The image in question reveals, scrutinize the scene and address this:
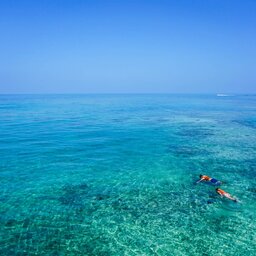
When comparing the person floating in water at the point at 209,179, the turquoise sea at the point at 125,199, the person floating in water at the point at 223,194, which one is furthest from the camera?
the person floating in water at the point at 209,179

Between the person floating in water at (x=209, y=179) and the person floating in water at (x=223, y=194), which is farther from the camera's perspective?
the person floating in water at (x=209, y=179)

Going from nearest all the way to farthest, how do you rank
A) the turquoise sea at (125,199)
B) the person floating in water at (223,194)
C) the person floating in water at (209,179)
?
the turquoise sea at (125,199), the person floating in water at (223,194), the person floating in water at (209,179)

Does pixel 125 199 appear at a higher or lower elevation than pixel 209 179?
lower

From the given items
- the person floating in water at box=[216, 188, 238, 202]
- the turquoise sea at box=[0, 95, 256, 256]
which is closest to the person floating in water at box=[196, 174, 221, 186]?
the turquoise sea at box=[0, 95, 256, 256]

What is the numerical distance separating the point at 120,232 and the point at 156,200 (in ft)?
10.2

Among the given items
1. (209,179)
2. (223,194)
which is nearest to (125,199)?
(223,194)

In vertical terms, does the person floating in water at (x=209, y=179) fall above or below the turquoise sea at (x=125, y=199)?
above

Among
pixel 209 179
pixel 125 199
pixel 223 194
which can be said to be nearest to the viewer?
pixel 125 199

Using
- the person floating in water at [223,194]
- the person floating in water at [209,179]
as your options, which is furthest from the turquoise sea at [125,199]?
the person floating in water at [209,179]

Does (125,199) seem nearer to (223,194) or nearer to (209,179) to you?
(223,194)

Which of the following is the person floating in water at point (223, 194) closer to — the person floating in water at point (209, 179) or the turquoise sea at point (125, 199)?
the turquoise sea at point (125, 199)

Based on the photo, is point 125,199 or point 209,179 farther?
point 209,179

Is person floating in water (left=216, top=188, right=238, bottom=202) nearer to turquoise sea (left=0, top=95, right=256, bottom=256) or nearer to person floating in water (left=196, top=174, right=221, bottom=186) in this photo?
turquoise sea (left=0, top=95, right=256, bottom=256)

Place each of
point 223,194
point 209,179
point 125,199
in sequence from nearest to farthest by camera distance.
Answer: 1. point 125,199
2. point 223,194
3. point 209,179
